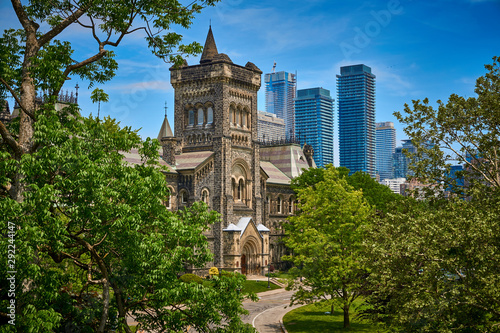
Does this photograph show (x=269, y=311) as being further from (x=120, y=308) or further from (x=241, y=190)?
(x=120, y=308)

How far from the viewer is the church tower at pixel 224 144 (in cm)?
6681

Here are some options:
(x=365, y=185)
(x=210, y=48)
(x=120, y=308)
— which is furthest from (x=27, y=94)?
(x=365, y=185)

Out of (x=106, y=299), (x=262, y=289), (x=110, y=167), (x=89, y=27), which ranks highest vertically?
(x=89, y=27)

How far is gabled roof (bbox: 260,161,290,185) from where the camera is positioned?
83.4 metres

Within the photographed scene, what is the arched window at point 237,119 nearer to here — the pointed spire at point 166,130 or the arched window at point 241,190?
the arched window at point 241,190

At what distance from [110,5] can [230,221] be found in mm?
50874

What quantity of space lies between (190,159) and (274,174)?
20.9m

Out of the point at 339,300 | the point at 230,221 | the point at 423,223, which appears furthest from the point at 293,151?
the point at 423,223

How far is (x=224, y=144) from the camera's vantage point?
6831cm

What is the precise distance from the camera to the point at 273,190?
3219 inches

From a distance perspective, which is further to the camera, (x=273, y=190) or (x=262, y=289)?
(x=273, y=190)

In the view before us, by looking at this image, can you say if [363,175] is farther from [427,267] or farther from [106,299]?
[106,299]

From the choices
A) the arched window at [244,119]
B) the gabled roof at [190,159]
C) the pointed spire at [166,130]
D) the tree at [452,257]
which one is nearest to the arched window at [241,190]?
the gabled roof at [190,159]

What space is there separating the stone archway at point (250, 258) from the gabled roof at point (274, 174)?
13.8 metres
